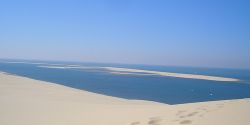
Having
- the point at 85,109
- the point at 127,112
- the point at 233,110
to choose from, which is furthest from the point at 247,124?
the point at 85,109

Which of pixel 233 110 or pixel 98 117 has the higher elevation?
pixel 233 110

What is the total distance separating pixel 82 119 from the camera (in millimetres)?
13234

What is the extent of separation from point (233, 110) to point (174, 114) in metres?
2.19

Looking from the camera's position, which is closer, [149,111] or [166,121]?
[166,121]

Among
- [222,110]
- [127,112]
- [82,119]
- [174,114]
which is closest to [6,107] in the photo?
[82,119]

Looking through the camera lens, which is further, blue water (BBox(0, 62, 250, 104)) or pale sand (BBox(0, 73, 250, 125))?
blue water (BBox(0, 62, 250, 104))

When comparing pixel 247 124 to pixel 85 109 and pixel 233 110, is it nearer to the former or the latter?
pixel 233 110

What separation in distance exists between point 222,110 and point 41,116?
829 cm

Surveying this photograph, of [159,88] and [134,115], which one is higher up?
[134,115]

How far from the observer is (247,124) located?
8984 mm

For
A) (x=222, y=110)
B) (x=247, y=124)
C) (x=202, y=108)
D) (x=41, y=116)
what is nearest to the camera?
(x=247, y=124)

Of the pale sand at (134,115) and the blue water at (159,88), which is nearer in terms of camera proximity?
the pale sand at (134,115)

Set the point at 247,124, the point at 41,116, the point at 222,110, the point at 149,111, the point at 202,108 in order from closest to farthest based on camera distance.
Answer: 1. the point at 247,124
2. the point at 222,110
3. the point at 202,108
4. the point at 149,111
5. the point at 41,116

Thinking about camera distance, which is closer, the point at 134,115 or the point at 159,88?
the point at 134,115
